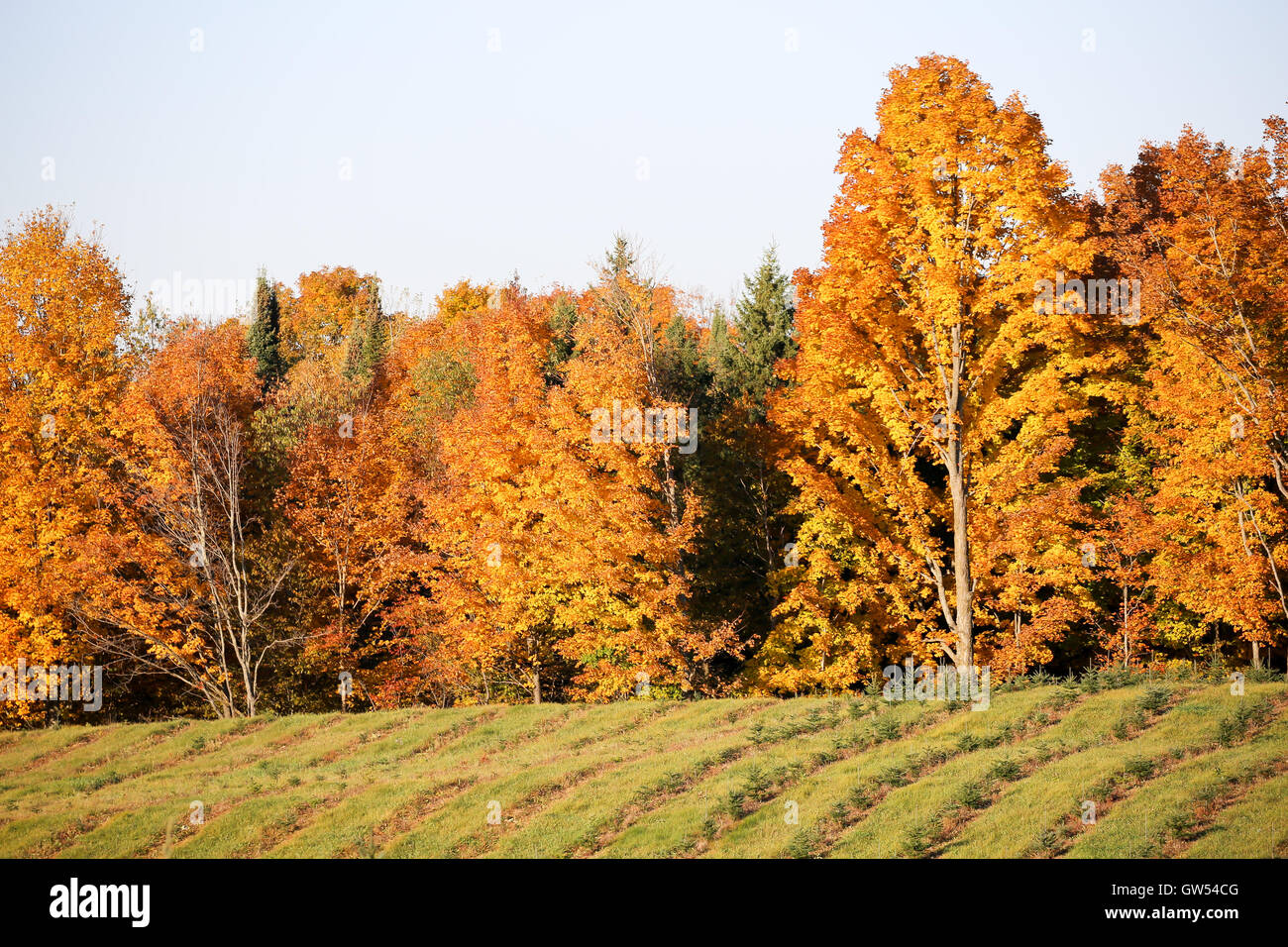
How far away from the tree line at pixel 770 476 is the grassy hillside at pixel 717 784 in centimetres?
489

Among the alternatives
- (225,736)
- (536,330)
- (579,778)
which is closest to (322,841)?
(579,778)

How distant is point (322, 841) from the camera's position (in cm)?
2025

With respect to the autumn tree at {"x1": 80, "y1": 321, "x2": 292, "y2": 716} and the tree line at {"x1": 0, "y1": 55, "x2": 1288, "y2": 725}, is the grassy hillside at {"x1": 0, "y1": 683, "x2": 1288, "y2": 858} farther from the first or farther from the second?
the autumn tree at {"x1": 80, "y1": 321, "x2": 292, "y2": 716}

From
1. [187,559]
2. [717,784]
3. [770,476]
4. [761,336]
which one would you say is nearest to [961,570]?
[717,784]

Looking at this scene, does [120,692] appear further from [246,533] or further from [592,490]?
[592,490]

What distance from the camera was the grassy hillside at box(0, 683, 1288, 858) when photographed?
17125mm

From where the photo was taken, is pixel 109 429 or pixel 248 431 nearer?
pixel 109 429

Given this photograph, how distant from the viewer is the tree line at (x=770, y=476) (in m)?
28.2

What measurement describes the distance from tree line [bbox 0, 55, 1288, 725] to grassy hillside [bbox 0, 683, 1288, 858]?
193 inches

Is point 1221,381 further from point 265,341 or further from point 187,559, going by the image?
point 265,341

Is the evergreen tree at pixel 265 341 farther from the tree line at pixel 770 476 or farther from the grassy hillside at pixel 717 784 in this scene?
the grassy hillside at pixel 717 784

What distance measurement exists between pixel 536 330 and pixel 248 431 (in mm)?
11539

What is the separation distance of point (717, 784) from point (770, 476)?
18.0m

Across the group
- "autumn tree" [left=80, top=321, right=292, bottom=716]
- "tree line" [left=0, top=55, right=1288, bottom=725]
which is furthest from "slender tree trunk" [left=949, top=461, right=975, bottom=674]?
"autumn tree" [left=80, top=321, right=292, bottom=716]
